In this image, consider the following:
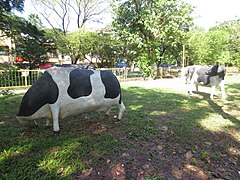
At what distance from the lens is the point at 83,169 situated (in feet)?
8.09

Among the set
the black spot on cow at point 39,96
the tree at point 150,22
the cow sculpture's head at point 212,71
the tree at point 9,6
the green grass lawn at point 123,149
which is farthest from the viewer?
the tree at point 150,22

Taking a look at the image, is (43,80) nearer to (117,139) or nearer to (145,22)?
(117,139)

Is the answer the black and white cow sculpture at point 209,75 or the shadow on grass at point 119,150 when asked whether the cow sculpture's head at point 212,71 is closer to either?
the black and white cow sculpture at point 209,75

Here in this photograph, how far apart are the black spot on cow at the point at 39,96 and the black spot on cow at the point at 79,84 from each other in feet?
0.98

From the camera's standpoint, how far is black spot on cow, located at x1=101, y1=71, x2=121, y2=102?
3860 mm

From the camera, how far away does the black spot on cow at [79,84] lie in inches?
133

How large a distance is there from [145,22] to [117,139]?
13778 millimetres

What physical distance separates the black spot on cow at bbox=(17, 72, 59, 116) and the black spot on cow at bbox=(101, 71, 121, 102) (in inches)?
41.9

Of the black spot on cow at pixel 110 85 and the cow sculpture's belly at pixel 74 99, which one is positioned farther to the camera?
the black spot on cow at pixel 110 85

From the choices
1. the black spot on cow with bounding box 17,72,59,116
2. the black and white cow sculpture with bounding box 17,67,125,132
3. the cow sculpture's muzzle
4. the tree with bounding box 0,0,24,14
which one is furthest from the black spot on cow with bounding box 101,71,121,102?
the tree with bounding box 0,0,24,14

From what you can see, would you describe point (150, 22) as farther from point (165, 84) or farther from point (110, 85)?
point (110, 85)

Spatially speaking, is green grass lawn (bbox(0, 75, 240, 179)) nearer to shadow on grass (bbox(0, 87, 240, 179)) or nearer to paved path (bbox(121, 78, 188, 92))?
shadow on grass (bbox(0, 87, 240, 179))

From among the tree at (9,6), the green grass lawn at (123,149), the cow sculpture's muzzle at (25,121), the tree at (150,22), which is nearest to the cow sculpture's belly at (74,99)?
the cow sculpture's muzzle at (25,121)

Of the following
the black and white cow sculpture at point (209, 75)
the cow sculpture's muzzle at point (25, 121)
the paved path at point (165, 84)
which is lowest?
the cow sculpture's muzzle at point (25, 121)
